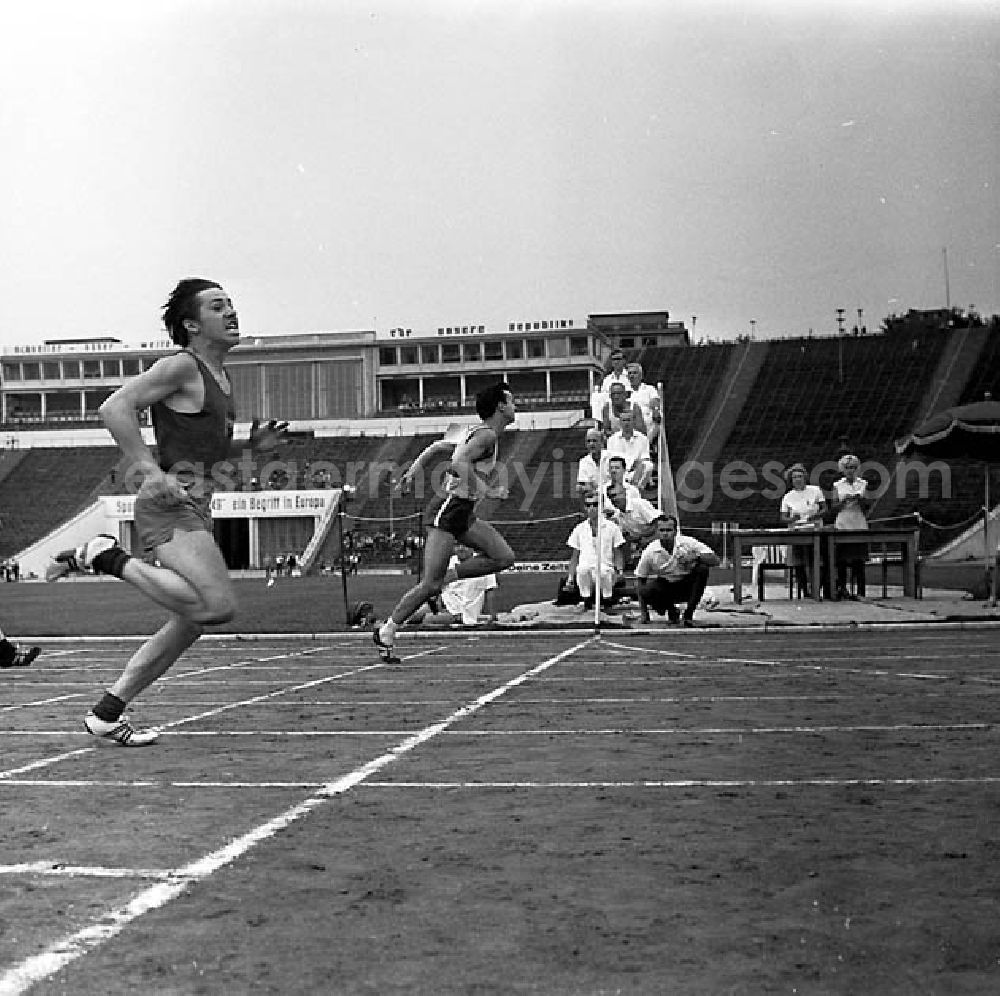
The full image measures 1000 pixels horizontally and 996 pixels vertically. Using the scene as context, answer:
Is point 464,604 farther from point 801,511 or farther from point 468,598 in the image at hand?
point 801,511

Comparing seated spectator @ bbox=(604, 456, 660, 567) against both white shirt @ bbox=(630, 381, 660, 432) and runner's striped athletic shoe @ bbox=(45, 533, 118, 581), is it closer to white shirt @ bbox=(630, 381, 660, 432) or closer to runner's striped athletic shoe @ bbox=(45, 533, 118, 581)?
white shirt @ bbox=(630, 381, 660, 432)

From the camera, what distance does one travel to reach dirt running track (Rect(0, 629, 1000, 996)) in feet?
10.5

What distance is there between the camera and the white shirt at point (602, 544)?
18109 millimetres

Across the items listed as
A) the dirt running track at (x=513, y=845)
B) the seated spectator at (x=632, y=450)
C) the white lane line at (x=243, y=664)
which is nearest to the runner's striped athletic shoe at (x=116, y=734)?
the dirt running track at (x=513, y=845)

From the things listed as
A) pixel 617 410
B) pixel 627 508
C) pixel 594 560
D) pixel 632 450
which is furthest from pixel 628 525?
pixel 617 410

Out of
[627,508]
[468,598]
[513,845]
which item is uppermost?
[627,508]

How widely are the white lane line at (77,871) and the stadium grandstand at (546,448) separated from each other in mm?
46422

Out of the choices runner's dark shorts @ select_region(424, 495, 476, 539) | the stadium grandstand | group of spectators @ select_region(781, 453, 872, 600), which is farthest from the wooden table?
the stadium grandstand

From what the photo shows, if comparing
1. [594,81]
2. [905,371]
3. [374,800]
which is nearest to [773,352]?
[905,371]

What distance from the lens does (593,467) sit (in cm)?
1800

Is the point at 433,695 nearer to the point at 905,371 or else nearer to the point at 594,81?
the point at 594,81

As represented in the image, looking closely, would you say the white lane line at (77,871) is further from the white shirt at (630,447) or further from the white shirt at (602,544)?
the white shirt at (630,447)

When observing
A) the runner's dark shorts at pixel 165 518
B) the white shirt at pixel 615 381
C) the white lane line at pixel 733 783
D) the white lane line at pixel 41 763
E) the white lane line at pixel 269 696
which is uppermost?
the white shirt at pixel 615 381

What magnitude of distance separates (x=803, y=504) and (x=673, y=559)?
4.59 metres
